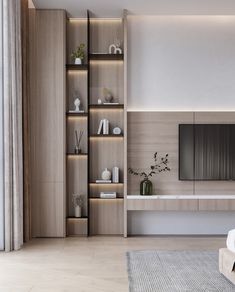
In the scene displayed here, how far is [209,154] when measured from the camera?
6.59 metres

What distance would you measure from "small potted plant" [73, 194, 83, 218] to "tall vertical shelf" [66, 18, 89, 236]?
5cm

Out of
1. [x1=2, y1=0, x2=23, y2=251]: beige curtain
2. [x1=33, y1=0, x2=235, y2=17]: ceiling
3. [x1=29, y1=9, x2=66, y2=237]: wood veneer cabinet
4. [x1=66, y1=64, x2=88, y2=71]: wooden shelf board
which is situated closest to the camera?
[x1=2, y1=0, x2=23, y2=251]: beige curtain

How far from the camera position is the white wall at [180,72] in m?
6.74

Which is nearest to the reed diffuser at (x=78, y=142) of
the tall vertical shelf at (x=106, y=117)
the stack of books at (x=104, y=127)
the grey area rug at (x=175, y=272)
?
the tall vertical shelf at (x=106, y=117)

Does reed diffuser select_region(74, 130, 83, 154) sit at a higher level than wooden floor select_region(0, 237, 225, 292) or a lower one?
higher

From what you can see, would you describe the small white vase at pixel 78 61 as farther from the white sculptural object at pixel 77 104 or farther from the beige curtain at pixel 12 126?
the beige curtain at pixel 12 126

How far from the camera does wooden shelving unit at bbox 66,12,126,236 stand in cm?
666

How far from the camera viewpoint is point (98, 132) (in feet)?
21.7

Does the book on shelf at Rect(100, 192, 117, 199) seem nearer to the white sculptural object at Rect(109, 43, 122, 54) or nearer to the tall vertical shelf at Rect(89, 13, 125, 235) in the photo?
the tall vertical shelf at Rect(89, 13, 125, 235)

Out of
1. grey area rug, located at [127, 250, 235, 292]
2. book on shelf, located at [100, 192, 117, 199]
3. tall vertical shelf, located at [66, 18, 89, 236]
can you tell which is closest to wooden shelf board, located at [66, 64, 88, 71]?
tall vertical shelf, located at [66, 18, 89, 236]

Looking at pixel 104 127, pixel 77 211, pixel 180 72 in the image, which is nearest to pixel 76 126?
pixel 104 127

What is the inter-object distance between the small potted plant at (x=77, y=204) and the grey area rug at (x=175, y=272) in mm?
1325

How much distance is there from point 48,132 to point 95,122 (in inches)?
27.7

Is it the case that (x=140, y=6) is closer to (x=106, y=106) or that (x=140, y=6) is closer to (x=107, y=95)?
(x=107, y=95)
